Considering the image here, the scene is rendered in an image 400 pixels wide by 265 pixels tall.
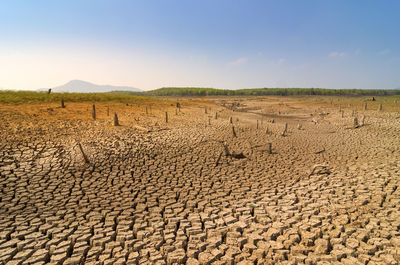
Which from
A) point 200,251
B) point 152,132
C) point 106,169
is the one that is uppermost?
point 152,132

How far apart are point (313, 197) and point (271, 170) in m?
2.21

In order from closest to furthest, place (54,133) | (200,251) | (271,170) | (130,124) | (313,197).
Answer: (200,251) < (313,197) < (271,170) < (54,133) < (130,124)

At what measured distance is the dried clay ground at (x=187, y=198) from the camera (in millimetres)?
4074

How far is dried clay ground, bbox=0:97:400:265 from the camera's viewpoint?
13.4 ft

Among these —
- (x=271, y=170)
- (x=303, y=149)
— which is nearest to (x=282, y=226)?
(x=271, y=170)

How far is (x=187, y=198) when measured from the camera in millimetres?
6156

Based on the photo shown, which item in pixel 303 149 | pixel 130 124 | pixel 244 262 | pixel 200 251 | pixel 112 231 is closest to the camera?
pixel 244 262

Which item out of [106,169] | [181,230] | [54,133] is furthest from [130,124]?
[181,230]

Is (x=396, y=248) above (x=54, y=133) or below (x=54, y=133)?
below

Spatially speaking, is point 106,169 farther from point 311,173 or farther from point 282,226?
point 311,173

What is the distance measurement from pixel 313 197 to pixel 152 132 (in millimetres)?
7934

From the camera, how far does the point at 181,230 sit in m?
4.71

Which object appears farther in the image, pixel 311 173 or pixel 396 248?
pixel 311 173

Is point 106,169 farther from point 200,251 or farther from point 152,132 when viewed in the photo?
point 200,251
